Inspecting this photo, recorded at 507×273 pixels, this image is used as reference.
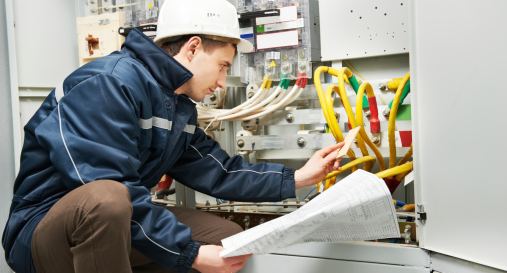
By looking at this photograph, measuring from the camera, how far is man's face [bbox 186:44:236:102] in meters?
1.36

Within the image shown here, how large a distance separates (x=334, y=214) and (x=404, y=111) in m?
0.85

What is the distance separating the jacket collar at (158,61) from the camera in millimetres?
1264

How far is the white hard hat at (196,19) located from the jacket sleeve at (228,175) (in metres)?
0.38

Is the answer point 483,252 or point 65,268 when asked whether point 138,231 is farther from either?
point 483,252

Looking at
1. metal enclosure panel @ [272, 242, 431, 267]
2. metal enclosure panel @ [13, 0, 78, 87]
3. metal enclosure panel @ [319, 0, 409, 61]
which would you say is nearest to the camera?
metal enclosure panel @ [272, 242, 431, 267]

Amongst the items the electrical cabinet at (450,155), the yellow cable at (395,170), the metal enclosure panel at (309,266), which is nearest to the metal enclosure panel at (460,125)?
the electrical cabinet at (450,155)

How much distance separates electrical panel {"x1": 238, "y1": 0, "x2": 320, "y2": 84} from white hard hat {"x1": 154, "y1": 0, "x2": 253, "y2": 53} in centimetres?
49

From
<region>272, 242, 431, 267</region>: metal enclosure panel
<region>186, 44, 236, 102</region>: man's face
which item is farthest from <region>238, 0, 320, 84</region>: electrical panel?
<region>272, 242, 431, 267</region>: metal enclosure panel

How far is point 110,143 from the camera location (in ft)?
3.43

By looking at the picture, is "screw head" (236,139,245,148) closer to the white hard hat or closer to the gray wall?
the white hard hat

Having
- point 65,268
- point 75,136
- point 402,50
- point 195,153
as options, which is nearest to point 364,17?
point 402,50

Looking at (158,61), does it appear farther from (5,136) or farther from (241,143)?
(5,136)

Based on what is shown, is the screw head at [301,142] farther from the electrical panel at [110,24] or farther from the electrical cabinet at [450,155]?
the electrical panel at [110,24]

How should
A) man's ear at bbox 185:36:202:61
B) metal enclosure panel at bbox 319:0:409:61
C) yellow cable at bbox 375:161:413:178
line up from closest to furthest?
man's ear at bbox 185:36:202:61, yellow cable at bbox 375:161:413:178, metal enclosure panel at bbox 319:0:409:61
